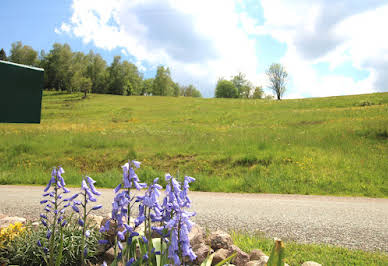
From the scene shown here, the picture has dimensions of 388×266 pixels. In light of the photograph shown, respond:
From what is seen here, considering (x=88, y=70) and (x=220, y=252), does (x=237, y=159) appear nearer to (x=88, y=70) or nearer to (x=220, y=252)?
(x=220, y=252)

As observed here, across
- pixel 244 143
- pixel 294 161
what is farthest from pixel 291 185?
pixel 244 143

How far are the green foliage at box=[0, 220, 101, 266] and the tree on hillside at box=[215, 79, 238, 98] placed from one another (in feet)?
301

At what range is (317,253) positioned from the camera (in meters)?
4.37

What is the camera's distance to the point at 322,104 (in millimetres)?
35844

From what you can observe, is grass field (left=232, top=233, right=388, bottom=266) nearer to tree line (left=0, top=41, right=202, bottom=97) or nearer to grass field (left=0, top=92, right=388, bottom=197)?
grass field (left=0, top=92, right=388, bottom=197)

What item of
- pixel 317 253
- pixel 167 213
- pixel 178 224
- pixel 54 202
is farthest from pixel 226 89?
pixel 178 224

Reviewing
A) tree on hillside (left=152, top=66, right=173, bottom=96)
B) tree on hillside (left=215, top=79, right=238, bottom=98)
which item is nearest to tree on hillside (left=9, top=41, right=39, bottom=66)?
tree on hillside (left=152, top=66, right=173, bottom=96)

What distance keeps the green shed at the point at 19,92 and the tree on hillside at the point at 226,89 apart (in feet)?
306

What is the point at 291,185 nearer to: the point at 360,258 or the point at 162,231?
the point at 360,258

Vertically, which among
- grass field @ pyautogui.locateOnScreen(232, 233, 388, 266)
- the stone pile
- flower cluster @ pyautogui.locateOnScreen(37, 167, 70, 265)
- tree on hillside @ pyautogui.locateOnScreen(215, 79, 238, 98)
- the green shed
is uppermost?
tree on hillside @ pyautogui.locateOnScreen(215, 79, 238, 98)

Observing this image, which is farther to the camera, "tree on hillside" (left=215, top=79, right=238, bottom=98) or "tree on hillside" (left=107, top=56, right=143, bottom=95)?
"tree on hillside" (left=215, top=79, right=238, bottom=98)

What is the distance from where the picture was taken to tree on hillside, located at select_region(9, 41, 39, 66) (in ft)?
249

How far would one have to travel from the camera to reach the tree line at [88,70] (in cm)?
7062

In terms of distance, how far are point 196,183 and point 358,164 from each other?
6.93m
